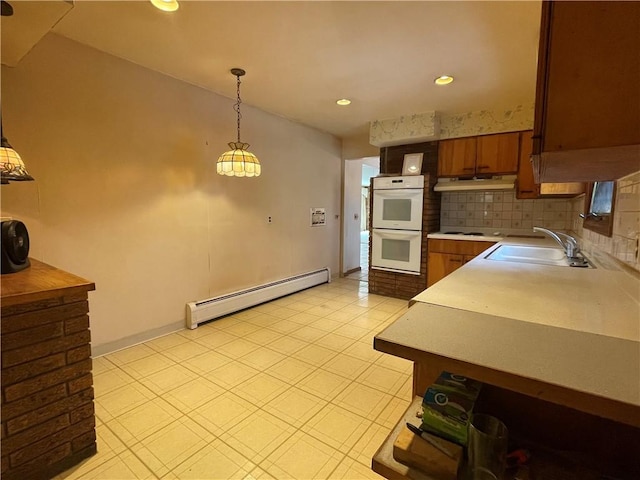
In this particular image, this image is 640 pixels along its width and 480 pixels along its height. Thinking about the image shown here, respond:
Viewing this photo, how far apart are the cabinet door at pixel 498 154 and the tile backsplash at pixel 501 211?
43cm

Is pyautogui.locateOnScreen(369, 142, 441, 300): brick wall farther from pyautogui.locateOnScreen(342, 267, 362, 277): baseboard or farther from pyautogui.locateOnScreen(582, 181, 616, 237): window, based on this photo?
pyautogui.locateOnScreen(582, 181, 616, 237): window

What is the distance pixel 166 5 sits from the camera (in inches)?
69.2

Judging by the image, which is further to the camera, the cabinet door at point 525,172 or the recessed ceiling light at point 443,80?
the cabinet door at point 525,172

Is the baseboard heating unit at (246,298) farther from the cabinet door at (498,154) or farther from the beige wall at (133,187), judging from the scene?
the cabinet door at (498,154)

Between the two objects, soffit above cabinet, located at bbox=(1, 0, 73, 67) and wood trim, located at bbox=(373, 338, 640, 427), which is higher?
soffit above cabinet, located at bbox=(1, 0, 73, 67)

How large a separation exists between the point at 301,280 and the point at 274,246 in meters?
0.70

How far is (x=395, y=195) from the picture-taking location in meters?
4.04

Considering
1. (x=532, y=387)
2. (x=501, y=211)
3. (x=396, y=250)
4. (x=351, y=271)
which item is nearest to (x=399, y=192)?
(x=396, y=250)

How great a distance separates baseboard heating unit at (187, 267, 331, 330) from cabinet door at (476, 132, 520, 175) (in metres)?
2.69

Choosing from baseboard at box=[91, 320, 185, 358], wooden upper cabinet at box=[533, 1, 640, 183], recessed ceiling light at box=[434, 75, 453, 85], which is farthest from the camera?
recessed ceiling light at box=[434, 75, 453, 85]

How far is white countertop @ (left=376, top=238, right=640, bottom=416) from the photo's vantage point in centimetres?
58

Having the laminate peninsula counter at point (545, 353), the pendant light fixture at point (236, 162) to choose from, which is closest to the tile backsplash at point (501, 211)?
the laminate peninsula counter at point (545, 353)

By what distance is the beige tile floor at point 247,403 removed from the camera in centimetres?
147

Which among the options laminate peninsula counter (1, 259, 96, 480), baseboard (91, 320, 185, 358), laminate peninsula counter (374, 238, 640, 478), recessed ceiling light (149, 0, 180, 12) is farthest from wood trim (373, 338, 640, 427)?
baseboard (91, 320, 185, 358)
